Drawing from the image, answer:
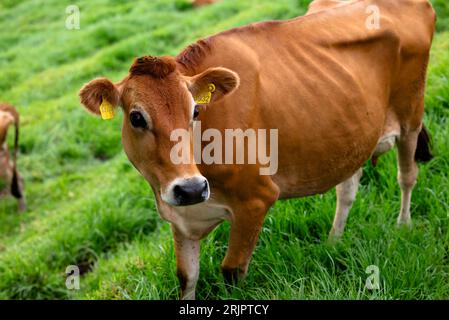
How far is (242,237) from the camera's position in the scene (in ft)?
10.1

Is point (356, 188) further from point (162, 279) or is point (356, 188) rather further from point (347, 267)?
point (162, 279)

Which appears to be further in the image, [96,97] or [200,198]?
[96,97]

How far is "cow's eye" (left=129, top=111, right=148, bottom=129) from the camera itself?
2.67m

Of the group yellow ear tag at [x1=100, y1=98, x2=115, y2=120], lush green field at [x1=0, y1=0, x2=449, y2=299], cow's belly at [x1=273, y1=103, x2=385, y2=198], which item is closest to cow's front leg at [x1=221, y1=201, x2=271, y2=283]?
lush green field at [x1=0, y1=0, x2=449, y2=299]

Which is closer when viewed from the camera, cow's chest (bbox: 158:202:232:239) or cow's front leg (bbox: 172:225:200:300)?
cow's chest (bbox: 158:202:232:239)

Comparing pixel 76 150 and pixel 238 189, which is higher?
pixel 238 189

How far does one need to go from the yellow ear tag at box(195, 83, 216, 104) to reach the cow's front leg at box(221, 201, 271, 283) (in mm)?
584

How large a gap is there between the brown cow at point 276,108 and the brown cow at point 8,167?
3943mm

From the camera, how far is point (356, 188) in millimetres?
3971

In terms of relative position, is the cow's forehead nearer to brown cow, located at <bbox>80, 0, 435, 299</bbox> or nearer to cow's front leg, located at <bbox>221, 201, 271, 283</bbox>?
brown cow, located at <bbox>80, 0, 435, 299</bbox>

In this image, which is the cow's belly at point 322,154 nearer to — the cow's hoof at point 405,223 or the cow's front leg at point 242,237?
the cow's front leg at point 242,237

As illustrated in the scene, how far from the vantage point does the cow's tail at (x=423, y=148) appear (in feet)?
13.3

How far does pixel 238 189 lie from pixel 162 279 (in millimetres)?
1008
